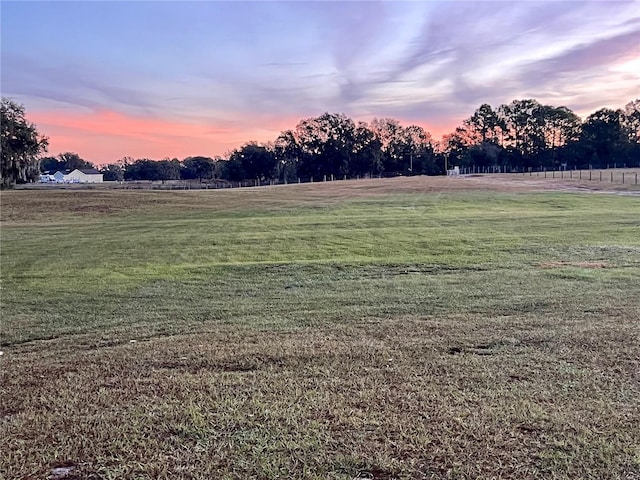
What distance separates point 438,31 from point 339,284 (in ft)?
18.4

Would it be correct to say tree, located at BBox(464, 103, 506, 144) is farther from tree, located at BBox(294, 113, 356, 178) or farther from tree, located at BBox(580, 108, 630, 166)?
tree, located at BBox(294, 113, 356, 178)

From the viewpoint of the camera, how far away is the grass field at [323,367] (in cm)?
336

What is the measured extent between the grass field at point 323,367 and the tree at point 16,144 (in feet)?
142

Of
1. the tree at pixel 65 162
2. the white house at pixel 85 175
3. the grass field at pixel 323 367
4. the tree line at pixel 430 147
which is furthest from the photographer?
the tree at pixel 65 162

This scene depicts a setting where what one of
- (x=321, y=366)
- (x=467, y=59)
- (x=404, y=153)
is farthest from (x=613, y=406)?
(x=404, y=153)

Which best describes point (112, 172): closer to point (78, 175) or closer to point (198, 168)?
point (78, 175)

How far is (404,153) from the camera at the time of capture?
332ft

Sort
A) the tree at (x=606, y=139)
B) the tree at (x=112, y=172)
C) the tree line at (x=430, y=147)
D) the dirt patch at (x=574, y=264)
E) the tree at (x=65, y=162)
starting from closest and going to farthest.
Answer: the dirt patch at (x=574, y=264) < the tree line at (x=430, y=147) < the tree at (x=606, y=139) < the tree at (x=112, y=172) < the tree at (x=65, y=162)

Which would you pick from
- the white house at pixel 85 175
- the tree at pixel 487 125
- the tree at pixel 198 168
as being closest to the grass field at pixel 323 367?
the tree at pixel 198 168

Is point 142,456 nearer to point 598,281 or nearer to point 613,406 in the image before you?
point 613,406

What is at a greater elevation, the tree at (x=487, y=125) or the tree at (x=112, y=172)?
the tree at (x=487, y=125)

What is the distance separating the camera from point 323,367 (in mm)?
5227

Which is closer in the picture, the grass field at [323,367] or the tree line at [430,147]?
the grass field at [323,367]

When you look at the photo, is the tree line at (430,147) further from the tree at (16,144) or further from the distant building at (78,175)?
the tree at (16,144)
